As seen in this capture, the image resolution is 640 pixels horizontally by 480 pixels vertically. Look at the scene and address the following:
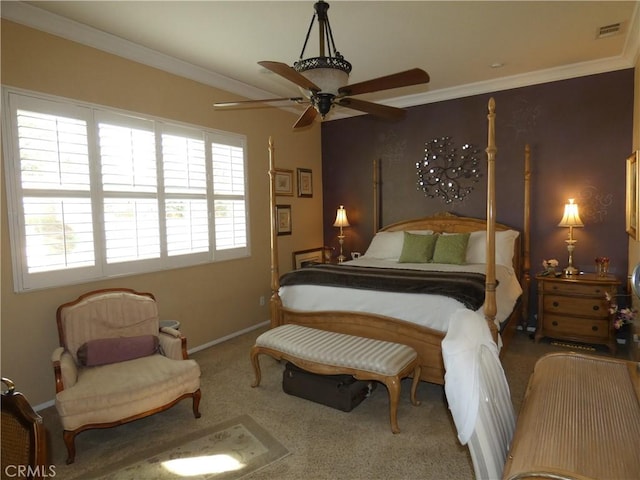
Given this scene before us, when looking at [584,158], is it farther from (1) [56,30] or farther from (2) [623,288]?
(1) [56,30]

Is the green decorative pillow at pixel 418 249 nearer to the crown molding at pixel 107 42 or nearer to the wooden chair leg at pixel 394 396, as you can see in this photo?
the wooden chair leg at pixel 394 396

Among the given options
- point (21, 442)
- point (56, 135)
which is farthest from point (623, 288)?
point (56, 135)

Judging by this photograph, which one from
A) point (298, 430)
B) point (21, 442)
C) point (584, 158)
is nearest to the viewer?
point (21, 442)

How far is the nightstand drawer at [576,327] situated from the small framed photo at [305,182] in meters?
3.28

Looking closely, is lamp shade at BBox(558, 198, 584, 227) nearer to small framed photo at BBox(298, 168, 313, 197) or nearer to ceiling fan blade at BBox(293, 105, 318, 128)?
ceiling fan blade at BBox(293, 105, 318, 128)

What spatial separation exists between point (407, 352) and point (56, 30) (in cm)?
345

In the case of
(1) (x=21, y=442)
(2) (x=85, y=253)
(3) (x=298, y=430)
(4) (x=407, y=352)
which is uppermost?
(2) (x=85, y=253)

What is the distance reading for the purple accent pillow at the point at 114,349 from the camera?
8.65 feet

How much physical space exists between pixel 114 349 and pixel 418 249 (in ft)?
9.98

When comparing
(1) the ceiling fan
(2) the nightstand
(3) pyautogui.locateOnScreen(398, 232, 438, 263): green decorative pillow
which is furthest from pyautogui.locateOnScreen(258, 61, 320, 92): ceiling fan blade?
(2) the nightstand

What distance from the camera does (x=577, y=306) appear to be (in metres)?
3.76

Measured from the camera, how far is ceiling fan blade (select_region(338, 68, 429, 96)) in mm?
2211

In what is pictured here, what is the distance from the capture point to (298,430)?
8.28 ft

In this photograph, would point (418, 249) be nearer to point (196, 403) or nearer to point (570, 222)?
point (570, 222)
